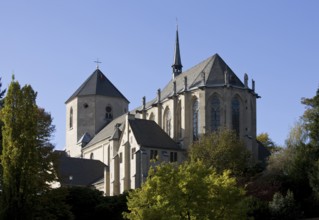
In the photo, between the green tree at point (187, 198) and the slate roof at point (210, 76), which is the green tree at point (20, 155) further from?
the slate roof at point (210, 76)

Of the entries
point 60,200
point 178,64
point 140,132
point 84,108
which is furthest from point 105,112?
point 60,200

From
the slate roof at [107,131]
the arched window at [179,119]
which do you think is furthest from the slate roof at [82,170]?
A: the arched window at [179,119]

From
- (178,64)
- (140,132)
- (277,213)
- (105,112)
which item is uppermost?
(178,64)

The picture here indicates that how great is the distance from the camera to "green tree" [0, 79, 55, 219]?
1527 inches

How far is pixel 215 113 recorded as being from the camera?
74.1 m

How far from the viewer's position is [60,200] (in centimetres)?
4428

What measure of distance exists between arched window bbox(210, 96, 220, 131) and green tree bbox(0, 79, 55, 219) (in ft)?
115

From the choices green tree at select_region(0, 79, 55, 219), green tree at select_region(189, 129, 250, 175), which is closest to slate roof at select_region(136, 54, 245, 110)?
green tree at select_region(189, 129, 250, 175)

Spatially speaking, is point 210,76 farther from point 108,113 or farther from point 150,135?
point 108,113

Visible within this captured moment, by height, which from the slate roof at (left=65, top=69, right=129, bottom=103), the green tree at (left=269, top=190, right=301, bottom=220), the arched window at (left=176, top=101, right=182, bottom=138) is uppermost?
the slate roof at (left=65, top=69, right=129, bottom=103)

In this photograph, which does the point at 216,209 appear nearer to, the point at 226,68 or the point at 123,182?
the point at 123,182

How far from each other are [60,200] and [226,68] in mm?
36255

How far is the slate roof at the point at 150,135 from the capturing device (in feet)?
234

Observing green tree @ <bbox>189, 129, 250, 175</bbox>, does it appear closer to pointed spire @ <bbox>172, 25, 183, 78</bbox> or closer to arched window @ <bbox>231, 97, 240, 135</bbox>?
arched window @ <bbox>231, 97, 240, 135</bbox>
